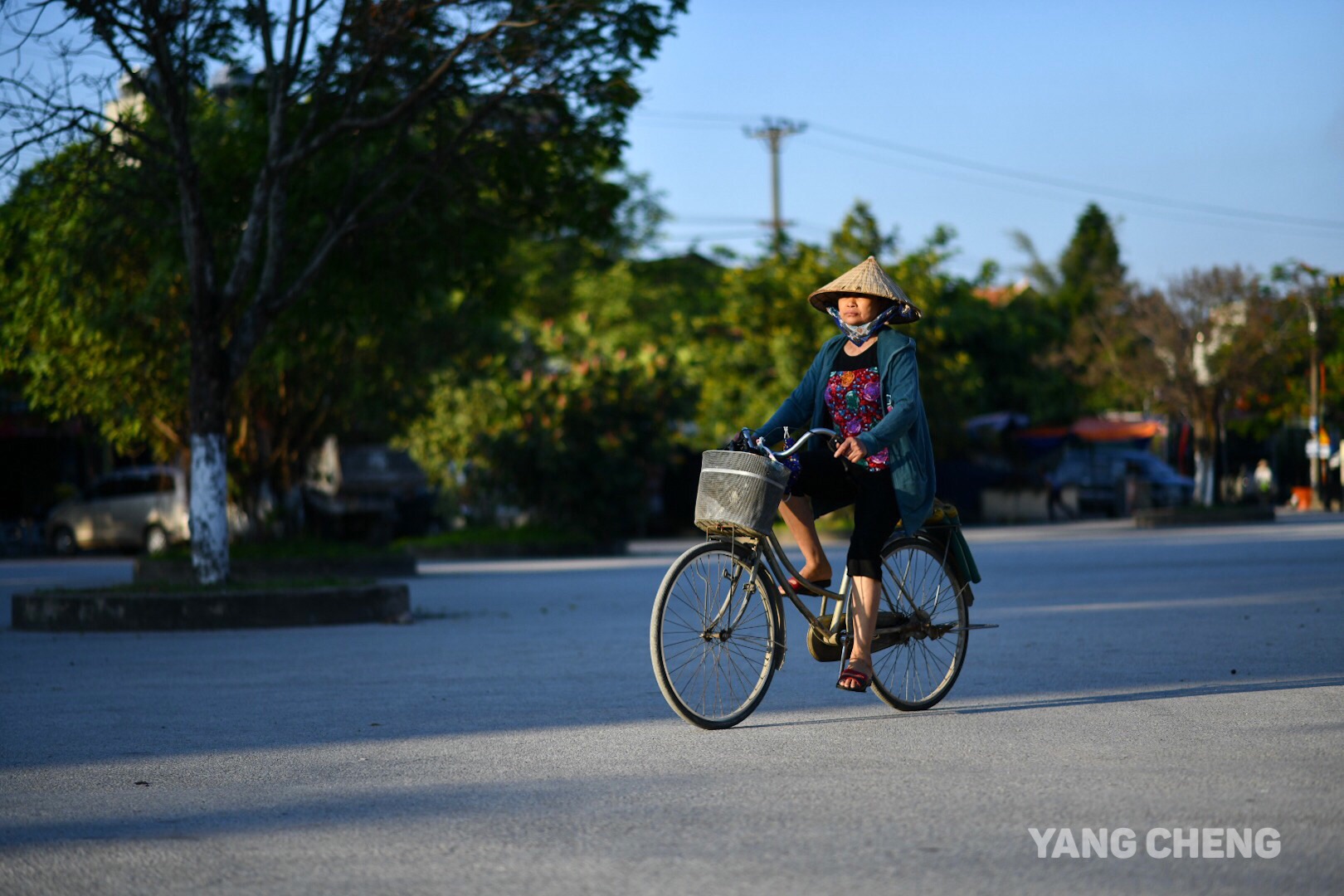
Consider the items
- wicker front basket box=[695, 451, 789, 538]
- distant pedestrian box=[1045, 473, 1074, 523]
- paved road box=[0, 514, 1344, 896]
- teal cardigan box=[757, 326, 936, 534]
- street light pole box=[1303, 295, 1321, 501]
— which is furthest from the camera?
street light pole box=[1303, 295, 1321, 501]

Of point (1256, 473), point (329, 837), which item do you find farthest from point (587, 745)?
point (1256, 473)

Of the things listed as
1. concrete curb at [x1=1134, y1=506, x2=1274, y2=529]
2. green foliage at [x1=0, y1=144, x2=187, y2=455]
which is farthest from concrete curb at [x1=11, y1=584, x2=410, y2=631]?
concrete curb at [x1=1134, y1=506, x2=1274, y2=529]

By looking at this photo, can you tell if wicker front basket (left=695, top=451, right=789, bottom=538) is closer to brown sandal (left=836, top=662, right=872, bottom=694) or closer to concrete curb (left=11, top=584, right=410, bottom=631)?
brown sandal (left=836, top=662, right=872, bottom=694)

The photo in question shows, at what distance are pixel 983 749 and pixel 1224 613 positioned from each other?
6.80 m

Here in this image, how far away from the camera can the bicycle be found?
6.62 m

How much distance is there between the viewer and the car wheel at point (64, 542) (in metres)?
33.3

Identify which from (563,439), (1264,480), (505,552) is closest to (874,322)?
(505,552)

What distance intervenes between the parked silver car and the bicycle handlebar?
1046 inches

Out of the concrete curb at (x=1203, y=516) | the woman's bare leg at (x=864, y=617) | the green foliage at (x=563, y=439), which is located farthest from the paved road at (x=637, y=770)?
the concrete curb at (x=1203, y=516)

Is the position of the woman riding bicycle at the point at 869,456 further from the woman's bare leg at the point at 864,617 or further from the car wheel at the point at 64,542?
the car wheel at the point at 64,542

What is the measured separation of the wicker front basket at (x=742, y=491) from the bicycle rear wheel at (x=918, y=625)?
0.79 meters

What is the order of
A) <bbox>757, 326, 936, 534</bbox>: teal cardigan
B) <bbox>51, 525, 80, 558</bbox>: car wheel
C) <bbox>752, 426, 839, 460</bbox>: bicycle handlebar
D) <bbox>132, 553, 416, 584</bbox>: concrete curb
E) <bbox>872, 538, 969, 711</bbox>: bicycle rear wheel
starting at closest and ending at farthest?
<bbox>752, 426, 839, 460</bbox>: bicycle handlebar
<bbox>757, 326, 936, 534</bbox>: teal cardigan
<bbox>872, 538, 969, 711</bbox>: bicycle rear wheel
<bbox>132, 553, 416, 584</bbox>: concrete curb
<bbox>51, 525, 80, 558</bbox>: car wheel

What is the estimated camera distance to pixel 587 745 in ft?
21.4

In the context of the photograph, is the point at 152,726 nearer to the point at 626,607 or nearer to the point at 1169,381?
the point at 626,607
